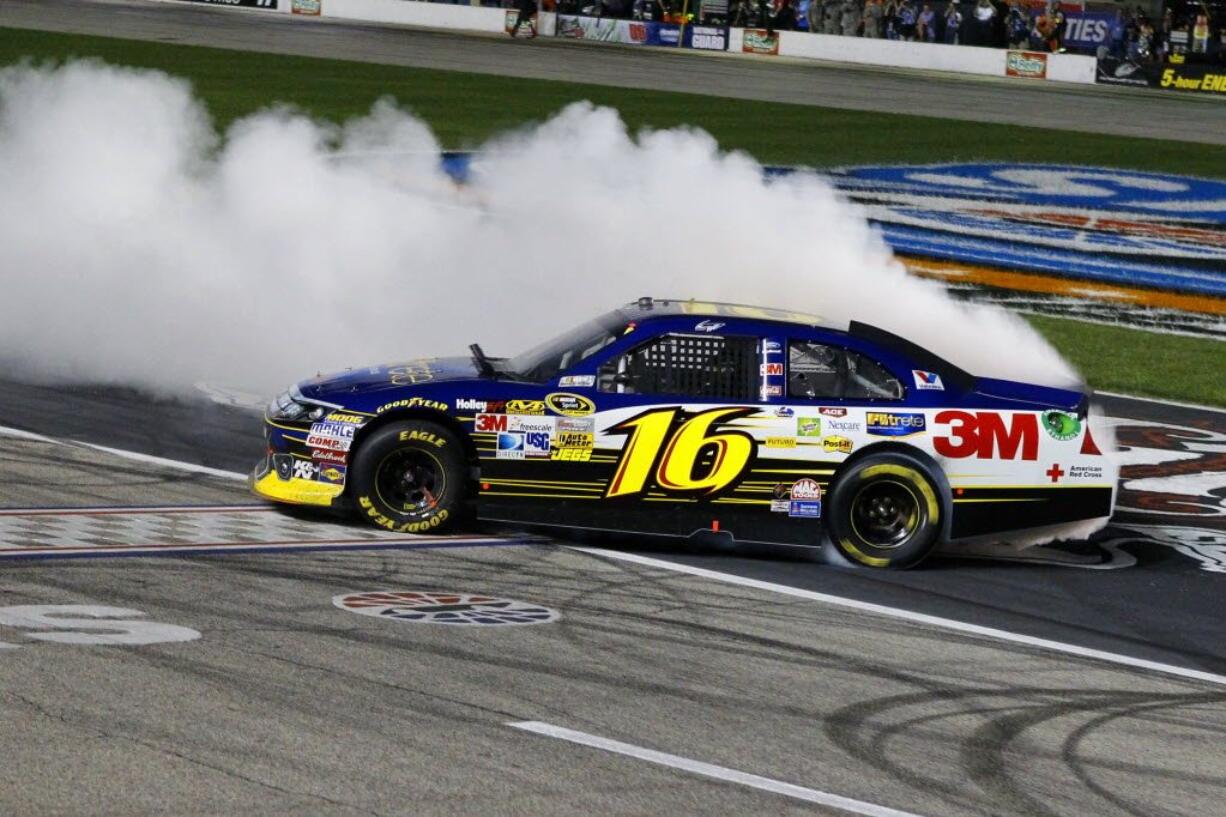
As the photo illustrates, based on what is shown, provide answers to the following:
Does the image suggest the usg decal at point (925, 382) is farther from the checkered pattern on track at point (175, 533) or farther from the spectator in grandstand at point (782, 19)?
the spectator in grandstand at point (782, 19)

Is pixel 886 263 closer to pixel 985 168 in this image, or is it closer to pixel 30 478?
pixel 30 478

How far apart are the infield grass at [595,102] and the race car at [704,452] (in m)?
19.2

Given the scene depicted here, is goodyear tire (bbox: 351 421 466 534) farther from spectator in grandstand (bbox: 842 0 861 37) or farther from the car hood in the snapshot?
spectator in grandstand (bbox: 842 0 861 37)

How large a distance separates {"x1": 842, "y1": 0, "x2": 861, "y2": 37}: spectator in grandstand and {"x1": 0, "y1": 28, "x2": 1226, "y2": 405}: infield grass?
1240 centimetres

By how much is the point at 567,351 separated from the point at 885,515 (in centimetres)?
192

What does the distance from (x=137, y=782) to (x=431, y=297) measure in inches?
409

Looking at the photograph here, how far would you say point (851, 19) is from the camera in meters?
48.9

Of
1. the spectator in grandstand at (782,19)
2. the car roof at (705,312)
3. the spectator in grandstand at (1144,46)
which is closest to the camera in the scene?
the car roof at (705,312)

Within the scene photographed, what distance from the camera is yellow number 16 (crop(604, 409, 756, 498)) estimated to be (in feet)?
33.0

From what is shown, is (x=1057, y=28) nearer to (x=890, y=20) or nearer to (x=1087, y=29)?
(x=1087, y=29)

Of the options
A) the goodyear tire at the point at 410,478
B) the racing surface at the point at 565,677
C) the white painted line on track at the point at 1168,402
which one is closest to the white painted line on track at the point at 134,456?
the racing surface at the point at 565,677

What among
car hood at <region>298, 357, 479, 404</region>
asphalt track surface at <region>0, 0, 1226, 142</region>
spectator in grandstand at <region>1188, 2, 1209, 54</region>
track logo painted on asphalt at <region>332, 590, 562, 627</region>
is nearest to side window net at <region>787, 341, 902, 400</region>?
car hood at <region>298, 357, 479, 404</region>

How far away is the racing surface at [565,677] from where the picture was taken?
625cm

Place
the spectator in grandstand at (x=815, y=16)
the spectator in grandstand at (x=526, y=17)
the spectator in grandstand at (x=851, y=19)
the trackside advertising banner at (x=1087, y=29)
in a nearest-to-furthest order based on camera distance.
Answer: the trackside advertising banner at (x=1087, y=29)
the spectator in grandstand at (x=851, y=19)
the spectator in grandstand at (x=815, y=16)
the spectator in grandstand at (x=526, y=17)
